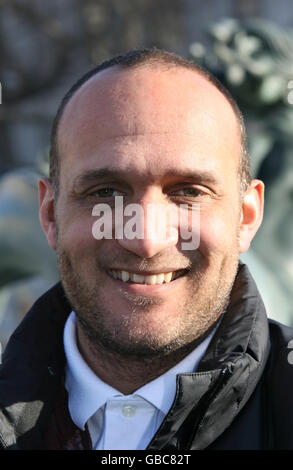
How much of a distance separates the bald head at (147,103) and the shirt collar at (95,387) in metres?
0.29

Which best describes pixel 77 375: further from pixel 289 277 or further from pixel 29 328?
pixel 289 277

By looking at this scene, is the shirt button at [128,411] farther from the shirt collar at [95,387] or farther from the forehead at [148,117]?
the forehead at [148,117]

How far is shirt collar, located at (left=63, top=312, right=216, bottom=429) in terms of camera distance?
1.11m

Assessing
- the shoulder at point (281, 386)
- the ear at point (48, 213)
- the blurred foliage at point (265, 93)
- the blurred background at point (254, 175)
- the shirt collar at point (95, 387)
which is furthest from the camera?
the blurred foliage at point (265, 93)

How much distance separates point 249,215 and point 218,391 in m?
0.33

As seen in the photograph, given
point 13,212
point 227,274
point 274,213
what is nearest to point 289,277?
point 274,213

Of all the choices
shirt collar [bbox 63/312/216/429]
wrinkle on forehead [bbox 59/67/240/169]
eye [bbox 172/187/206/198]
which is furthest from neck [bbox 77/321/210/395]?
wrinkle on forehead [bbox 59/67/240/169]

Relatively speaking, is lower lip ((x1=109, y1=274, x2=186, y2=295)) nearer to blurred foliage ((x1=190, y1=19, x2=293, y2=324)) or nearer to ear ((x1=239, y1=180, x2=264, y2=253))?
ear ((x1=239, y1=180, x2=264, y2=253))

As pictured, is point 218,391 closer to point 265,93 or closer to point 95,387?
point 95,387

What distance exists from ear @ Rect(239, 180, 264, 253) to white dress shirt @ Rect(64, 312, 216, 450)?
167mm

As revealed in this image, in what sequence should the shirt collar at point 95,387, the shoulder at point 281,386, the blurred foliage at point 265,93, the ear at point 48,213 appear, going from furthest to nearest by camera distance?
the blurred foliage at point 265,93
the ear at point 48,213
the shirt collar at point 95,387
the shoulder at point 281,386

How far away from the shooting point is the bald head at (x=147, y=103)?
109 cm

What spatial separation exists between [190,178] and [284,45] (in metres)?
1.56

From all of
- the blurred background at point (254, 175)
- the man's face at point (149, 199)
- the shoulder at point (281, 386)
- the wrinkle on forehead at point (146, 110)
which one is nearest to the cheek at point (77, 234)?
the man's face at point (149, 199)
